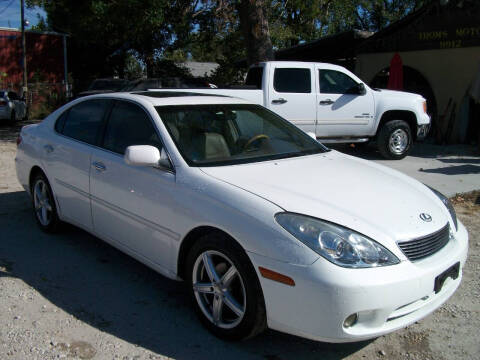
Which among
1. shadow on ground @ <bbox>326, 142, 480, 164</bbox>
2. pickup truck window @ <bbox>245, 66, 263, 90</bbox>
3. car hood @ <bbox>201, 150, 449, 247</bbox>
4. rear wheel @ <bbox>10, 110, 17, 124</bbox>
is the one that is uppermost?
pickup truck window @ <bbox>245, 66, 263, 90</bbox>

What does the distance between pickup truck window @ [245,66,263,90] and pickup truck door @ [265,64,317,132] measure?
24 cm

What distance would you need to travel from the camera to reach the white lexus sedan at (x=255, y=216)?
271 centimetres

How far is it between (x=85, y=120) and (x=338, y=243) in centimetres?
292

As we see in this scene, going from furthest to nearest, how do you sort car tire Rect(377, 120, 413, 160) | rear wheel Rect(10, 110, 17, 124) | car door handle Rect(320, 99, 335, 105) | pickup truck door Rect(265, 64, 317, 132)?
rear wheel Rect(10, 110, 17, 124) < car tire Rect(377, 120, 413, 160) < car door handle Rect(320, 99, 335, 105) < pickup truck door Rect(265, 64, 317, 132)

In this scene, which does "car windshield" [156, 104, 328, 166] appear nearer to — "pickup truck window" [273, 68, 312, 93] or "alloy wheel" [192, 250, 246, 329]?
"alloy wheel" [192, 250, 246, 329]

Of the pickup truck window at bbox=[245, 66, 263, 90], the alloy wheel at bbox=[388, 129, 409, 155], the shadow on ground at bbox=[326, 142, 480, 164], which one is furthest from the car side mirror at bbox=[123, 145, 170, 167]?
the shadow on ground at bbox=[326, 142, 480, 164]

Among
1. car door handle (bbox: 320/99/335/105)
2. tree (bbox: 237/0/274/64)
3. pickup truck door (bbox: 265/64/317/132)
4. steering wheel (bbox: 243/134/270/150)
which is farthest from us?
tree (bbox: 237/0/274/64)

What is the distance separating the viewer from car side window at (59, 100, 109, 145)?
4449 mm

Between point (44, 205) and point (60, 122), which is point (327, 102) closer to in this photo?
point (60, 122)

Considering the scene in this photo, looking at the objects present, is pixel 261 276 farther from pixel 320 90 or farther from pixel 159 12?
pixel 159 12

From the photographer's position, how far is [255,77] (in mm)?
9789

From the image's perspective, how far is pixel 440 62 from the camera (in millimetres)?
13039

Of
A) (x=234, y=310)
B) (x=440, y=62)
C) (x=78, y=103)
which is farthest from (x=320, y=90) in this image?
(x=234, y=310)

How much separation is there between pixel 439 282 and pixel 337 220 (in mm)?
734
